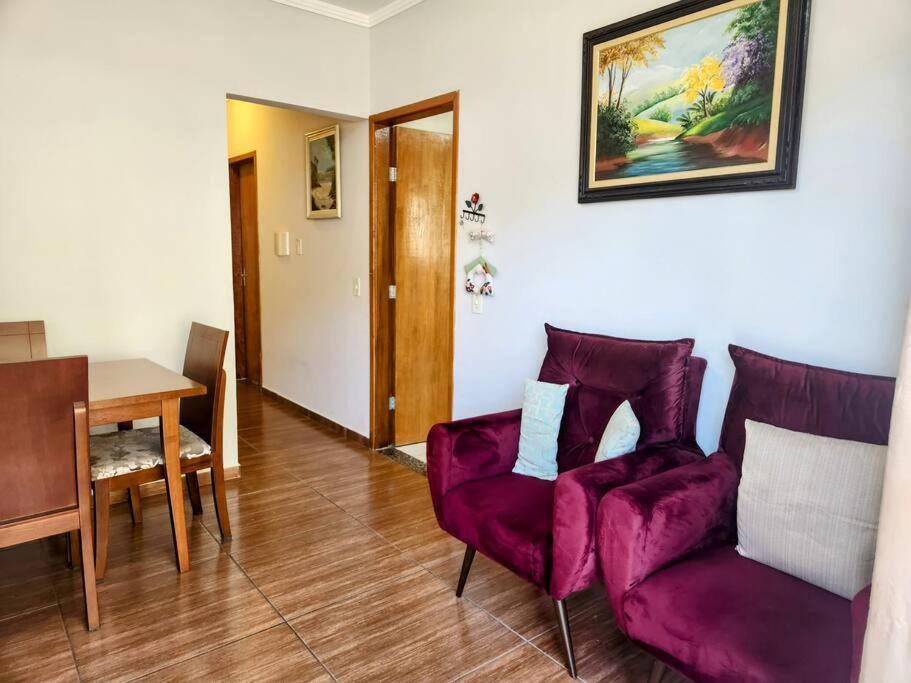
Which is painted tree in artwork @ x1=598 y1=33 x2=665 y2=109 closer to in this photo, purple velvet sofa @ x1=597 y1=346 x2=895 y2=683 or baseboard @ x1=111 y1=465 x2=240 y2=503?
purple velvet sofa @ x1=597 y1=346 x2=895 y2=683

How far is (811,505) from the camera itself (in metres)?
1.54

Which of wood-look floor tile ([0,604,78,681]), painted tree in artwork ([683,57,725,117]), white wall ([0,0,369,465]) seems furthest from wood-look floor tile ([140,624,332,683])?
painted tree in artwork ([683,57,725,117])

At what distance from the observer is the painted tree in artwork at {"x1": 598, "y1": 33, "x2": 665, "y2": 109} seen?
7.52 feet

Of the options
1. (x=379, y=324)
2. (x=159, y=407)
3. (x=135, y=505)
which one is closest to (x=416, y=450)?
(x=379, y=324)

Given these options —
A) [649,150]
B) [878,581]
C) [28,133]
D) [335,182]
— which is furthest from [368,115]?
[878,581]

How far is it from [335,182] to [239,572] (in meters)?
2.65

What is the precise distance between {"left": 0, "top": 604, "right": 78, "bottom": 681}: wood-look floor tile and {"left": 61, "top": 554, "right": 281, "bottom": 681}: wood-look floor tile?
3 centimetres

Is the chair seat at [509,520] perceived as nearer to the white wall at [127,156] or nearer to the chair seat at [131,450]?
the chair seat at [131,450]

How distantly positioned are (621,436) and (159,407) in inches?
68.1

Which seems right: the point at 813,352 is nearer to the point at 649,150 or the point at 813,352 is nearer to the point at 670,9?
the point at 649,150

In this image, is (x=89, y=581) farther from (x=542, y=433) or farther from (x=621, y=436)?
(x=621, y=436)

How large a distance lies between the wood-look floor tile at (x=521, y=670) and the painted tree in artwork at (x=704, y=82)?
1.93 m

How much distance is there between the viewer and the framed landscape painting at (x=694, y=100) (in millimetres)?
1943

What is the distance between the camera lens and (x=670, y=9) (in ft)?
7.29
